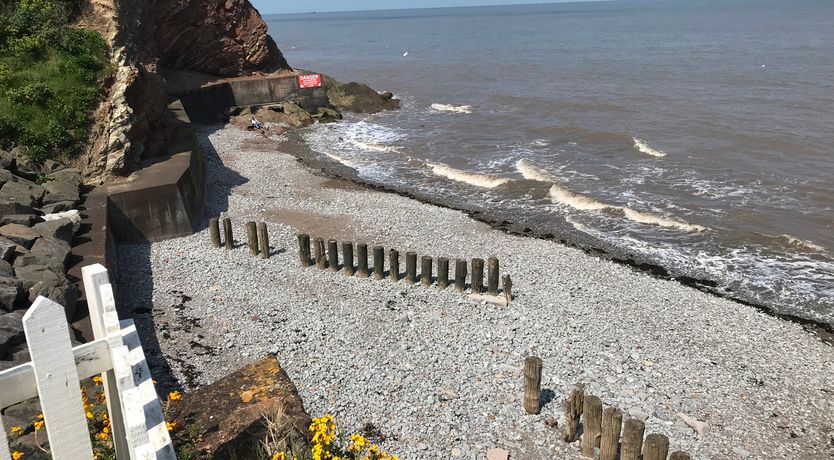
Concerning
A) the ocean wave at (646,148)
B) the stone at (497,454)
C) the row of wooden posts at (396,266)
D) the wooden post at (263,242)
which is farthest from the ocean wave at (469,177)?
the stone at (497,454)

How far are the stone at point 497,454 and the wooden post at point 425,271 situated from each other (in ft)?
19.4

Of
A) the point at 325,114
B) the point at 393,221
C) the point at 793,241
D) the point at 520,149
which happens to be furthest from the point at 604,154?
the point at 325,114

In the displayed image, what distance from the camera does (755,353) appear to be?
42.1 ft

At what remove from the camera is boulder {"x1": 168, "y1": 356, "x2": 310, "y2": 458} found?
20.7 feet

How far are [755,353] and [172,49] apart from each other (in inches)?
1367

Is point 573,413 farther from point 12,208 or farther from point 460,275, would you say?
point 12,208

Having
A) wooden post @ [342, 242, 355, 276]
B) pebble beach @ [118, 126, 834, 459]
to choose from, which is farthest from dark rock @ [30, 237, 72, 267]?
wooden post @ [342, 242, 355, 276]

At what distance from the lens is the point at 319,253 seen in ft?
51.0

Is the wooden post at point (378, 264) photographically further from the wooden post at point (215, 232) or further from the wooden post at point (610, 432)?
the wooden post at point (610, 432)

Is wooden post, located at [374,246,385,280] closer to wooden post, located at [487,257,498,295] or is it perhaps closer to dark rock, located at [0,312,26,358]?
wooden post, located at [487,257,498,295]

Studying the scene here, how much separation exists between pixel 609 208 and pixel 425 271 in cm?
1063

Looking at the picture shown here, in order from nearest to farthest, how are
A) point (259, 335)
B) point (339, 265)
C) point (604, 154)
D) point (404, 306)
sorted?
point (259, 335) < point (404, 306) < point (339, 265) < point (604, 154)

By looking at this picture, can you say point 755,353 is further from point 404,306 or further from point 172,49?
point 172,49

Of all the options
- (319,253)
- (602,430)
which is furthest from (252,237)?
(602,430)
